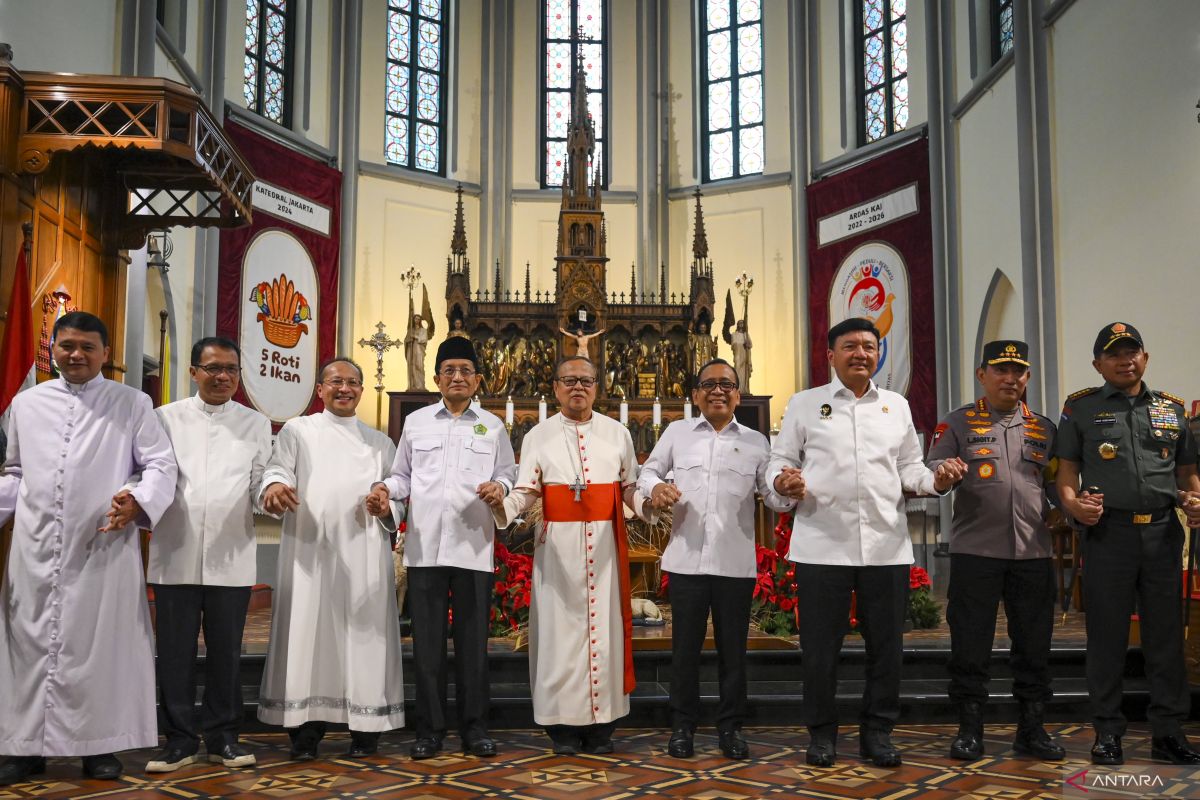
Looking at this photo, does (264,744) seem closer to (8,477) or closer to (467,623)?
(467,623)

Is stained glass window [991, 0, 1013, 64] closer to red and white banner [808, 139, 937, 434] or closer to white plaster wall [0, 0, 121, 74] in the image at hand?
red and white banner [808, 139, 937, 434]

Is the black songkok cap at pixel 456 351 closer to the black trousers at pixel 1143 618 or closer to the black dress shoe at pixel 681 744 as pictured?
the black dress shoe at pixel 681 744

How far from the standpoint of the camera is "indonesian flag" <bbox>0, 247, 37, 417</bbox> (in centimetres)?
484

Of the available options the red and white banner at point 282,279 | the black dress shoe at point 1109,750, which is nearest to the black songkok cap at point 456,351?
the black dress shoe at point 1109,750

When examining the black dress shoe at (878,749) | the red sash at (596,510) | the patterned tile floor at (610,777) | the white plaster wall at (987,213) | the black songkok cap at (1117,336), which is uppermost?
the white plaster wall at (987,213)

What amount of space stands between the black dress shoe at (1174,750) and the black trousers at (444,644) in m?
2.63

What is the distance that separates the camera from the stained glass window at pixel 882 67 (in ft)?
43.3

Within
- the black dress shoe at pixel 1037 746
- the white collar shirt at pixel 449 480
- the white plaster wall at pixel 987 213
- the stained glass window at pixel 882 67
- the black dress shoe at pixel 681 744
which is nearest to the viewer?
the black dress shoe at pixel 1037 746

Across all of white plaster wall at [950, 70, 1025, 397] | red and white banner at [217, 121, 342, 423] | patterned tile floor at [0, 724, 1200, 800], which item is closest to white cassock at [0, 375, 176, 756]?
patterned tile floor at [0, 724, 1200, 800]

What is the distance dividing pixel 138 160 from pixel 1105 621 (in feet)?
18.2

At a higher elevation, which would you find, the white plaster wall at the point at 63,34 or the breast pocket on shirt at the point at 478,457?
the white plaster wall at the point at 63,34

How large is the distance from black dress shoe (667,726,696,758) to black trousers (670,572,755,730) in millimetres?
28

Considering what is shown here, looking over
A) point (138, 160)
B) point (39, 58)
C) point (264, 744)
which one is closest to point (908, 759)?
point (264, 744)

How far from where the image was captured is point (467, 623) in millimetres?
4344
